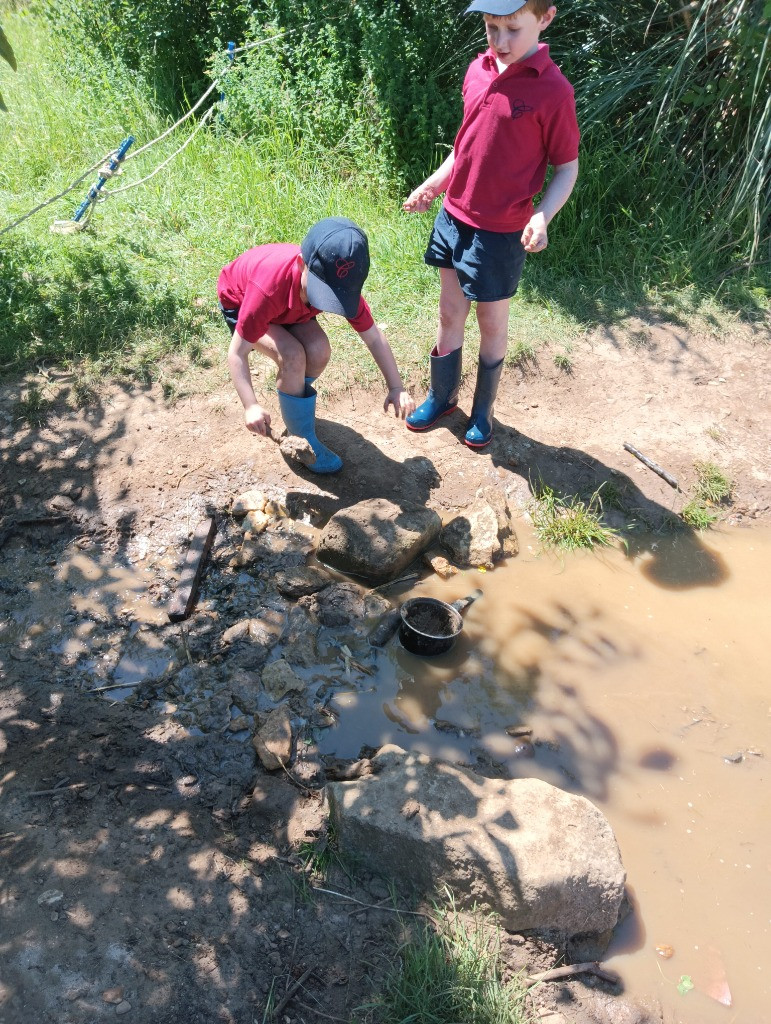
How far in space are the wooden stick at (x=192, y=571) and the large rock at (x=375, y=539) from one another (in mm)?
515

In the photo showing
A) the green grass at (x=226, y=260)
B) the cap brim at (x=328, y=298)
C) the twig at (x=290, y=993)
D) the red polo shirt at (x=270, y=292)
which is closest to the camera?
the twig at (x=290, y=993)

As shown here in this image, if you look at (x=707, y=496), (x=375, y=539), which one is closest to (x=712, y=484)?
(x=707, y=496)

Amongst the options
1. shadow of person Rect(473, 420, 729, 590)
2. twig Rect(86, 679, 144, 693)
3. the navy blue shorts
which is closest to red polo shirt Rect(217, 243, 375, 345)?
the navy blue shorts

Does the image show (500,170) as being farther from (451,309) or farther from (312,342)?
(312,342)

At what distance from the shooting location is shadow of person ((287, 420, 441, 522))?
3932mm

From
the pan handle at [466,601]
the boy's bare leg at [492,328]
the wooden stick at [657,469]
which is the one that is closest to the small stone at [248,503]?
the pan handle at [466,601]

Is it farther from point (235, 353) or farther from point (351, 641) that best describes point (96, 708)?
point (235, 353)

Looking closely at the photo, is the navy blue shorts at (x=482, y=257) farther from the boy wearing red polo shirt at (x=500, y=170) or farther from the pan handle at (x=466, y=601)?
the pan handle at (x=466, y=601)

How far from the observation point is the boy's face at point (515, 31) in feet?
9.41

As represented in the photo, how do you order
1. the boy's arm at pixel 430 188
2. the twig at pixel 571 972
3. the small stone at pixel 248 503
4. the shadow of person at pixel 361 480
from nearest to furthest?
the twig at pixel 571 972
the boy's arm at pixel 430 188
the small stone at pixel 248 503
the shadow of person at pixel 361 480

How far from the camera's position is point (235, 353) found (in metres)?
3.36

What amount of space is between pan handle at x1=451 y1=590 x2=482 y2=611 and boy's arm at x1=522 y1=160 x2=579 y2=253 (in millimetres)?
1486

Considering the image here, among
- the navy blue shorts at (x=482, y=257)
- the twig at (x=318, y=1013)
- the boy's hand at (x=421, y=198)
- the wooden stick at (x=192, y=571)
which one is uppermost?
the boy's hand at (x=421, y=198)

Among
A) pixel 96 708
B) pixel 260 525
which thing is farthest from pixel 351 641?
pixel 96 708
